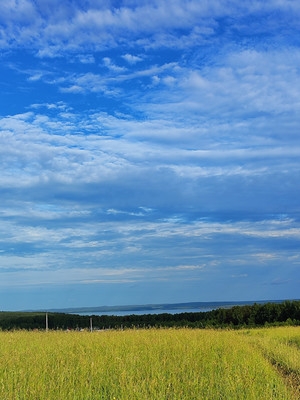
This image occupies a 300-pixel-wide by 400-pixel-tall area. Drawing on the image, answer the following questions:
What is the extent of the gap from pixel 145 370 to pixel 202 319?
29924mm

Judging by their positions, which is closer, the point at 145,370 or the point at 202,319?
the point at 145,370

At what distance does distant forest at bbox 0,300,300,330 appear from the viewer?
1486 inches

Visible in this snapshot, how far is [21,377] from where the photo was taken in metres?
10.9

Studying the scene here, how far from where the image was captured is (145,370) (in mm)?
12180

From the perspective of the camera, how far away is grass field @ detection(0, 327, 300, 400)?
975 centimetres

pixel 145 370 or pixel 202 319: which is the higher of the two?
pixel 145 370

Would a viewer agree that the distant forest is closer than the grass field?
No

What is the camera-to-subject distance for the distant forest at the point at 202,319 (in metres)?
37.7

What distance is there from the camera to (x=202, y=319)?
41.3m

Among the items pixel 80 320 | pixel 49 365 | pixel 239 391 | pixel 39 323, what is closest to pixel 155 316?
pixel 80 320

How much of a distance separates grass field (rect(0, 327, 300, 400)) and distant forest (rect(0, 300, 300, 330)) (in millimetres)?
17733

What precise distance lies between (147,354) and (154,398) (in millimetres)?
5325

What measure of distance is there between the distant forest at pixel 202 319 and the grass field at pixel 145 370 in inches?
698

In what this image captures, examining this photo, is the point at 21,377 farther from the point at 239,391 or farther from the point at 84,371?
the point at 239,391
